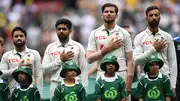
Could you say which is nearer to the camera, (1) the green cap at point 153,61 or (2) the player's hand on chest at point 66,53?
(1) the green cap at point 153,61

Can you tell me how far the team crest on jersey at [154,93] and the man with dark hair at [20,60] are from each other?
1.67 meters

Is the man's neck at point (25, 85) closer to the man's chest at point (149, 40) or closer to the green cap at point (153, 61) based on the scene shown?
the green cap at point (153, 61)

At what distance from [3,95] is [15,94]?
185 mm

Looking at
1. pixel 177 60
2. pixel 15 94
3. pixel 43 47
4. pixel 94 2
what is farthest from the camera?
pixel 94 2

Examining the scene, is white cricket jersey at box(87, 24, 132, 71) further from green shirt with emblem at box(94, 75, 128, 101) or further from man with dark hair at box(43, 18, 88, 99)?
green shirt with emblem at box(94, 75, 128, 101)

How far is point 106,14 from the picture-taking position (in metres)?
15.6

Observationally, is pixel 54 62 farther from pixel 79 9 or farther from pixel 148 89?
pixel 79 9

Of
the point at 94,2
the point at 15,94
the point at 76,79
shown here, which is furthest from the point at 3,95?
the point at 94,2

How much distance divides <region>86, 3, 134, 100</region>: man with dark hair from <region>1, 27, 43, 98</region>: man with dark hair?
0.81m

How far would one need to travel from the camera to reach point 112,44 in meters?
15.6

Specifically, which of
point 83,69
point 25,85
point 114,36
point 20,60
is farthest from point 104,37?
point 25,85

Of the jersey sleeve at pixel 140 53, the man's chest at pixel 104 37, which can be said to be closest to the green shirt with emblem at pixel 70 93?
the man's chest at pixel 104 37

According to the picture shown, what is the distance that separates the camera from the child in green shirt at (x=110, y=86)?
1527 cm

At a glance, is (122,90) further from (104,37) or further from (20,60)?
(20,60)
